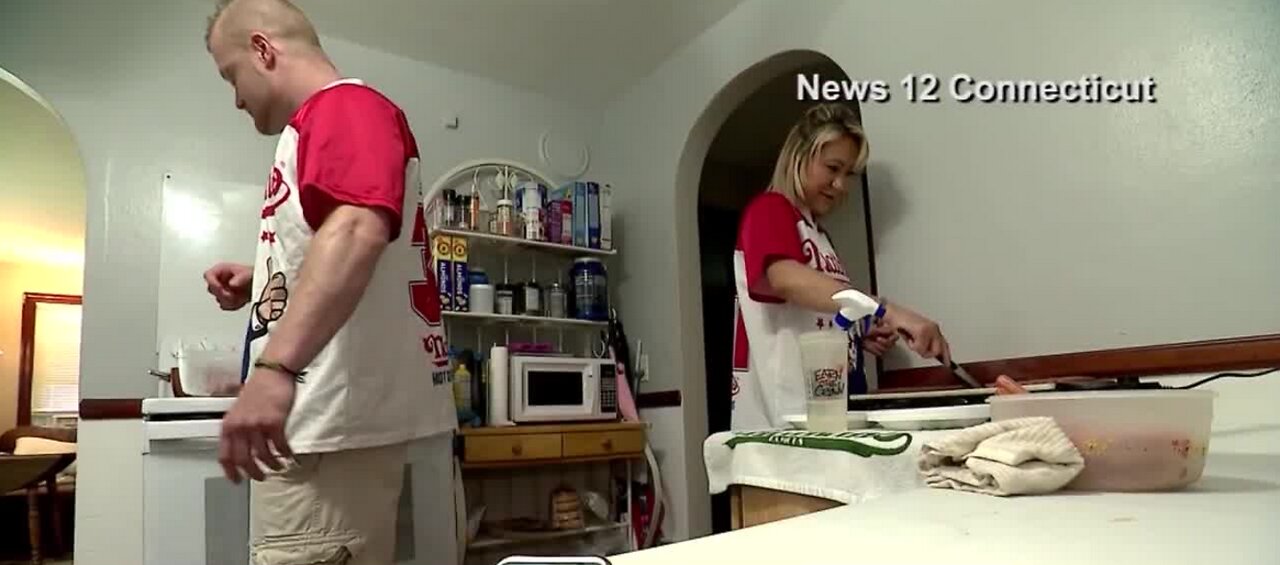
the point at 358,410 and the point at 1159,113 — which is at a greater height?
the point at 1159,113

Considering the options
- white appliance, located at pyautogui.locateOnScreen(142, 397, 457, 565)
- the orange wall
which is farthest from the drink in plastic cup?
the orange wall

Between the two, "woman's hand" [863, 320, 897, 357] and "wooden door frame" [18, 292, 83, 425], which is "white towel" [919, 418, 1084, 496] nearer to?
"woman's hand" [863, 320, 897, 357]

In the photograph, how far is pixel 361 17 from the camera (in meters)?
2.47

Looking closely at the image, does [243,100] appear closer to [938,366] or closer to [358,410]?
[358,410]

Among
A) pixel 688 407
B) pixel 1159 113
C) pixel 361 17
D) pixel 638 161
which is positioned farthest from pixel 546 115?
pixel 1159 113

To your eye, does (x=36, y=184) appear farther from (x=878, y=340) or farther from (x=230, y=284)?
(x=878, y=340)

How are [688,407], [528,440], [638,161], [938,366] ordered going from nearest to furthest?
[938,366] → [528,440] → [688,407] → [638,161]

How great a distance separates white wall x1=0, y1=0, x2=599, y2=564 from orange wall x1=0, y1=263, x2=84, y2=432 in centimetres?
466

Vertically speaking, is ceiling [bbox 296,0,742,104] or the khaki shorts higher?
ceiling [bbox 296,0,742,104]

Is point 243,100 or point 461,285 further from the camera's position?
point 461,285

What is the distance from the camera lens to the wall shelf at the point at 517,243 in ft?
8.30

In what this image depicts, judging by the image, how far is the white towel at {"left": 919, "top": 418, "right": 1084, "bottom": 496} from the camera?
0.66 m

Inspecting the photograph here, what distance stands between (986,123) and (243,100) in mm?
1363

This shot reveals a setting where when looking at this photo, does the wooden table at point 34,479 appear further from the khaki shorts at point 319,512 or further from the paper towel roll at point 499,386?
the khaki shorts at point 319,512
